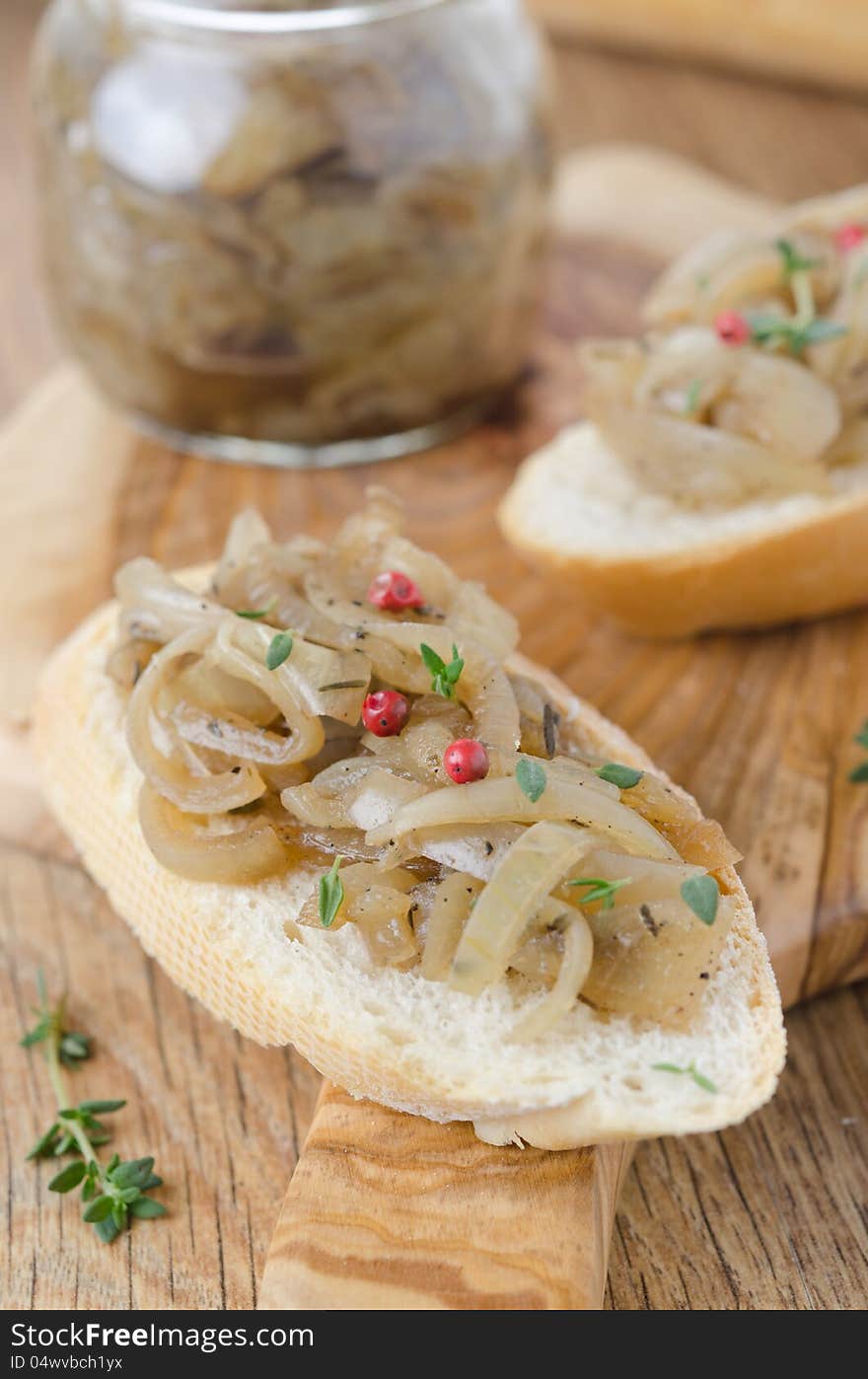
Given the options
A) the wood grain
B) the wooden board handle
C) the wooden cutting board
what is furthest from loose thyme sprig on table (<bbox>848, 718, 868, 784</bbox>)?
the wood grain

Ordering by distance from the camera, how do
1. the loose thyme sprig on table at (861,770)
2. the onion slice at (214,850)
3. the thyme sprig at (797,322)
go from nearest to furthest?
1. the onion slice at (214,850)
2. the loose thyme sprig on table at (861,770)
3. the thyme sprig at (797,322)

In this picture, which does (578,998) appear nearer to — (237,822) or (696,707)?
(237,822)

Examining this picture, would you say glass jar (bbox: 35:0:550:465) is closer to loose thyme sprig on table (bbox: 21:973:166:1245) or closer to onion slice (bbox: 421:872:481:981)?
loose thyme sprig on table (bbox: 21:973:166:1245)

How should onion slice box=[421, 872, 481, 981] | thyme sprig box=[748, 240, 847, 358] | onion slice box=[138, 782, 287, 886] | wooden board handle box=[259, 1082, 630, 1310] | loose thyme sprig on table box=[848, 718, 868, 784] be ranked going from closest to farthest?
wooden board handle box=[259, 1082, 630, 1310] → onion slice box=[421, 872, 481, 981] → onion slice box=[138, 782, 287, 886] → loose thyme sprig on table box=[848, 718, 868, 784] → thyme sprig box=[748, 240, 847, 358]

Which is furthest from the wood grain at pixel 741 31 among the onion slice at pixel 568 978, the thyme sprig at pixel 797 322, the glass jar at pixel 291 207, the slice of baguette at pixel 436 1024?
the onion slice at pixel 568 978

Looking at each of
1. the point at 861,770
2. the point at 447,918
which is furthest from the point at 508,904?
the point at 861,770

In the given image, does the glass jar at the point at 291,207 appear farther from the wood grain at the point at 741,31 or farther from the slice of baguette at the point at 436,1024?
the wood grain at the point at 741,31

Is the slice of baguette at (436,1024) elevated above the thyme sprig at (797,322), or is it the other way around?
the thyme sprig at (797,322)

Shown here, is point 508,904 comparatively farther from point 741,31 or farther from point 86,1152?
point 741,31

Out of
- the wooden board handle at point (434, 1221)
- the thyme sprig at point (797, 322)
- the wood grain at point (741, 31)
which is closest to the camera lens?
the wooden board handle at point (434, 1221)
